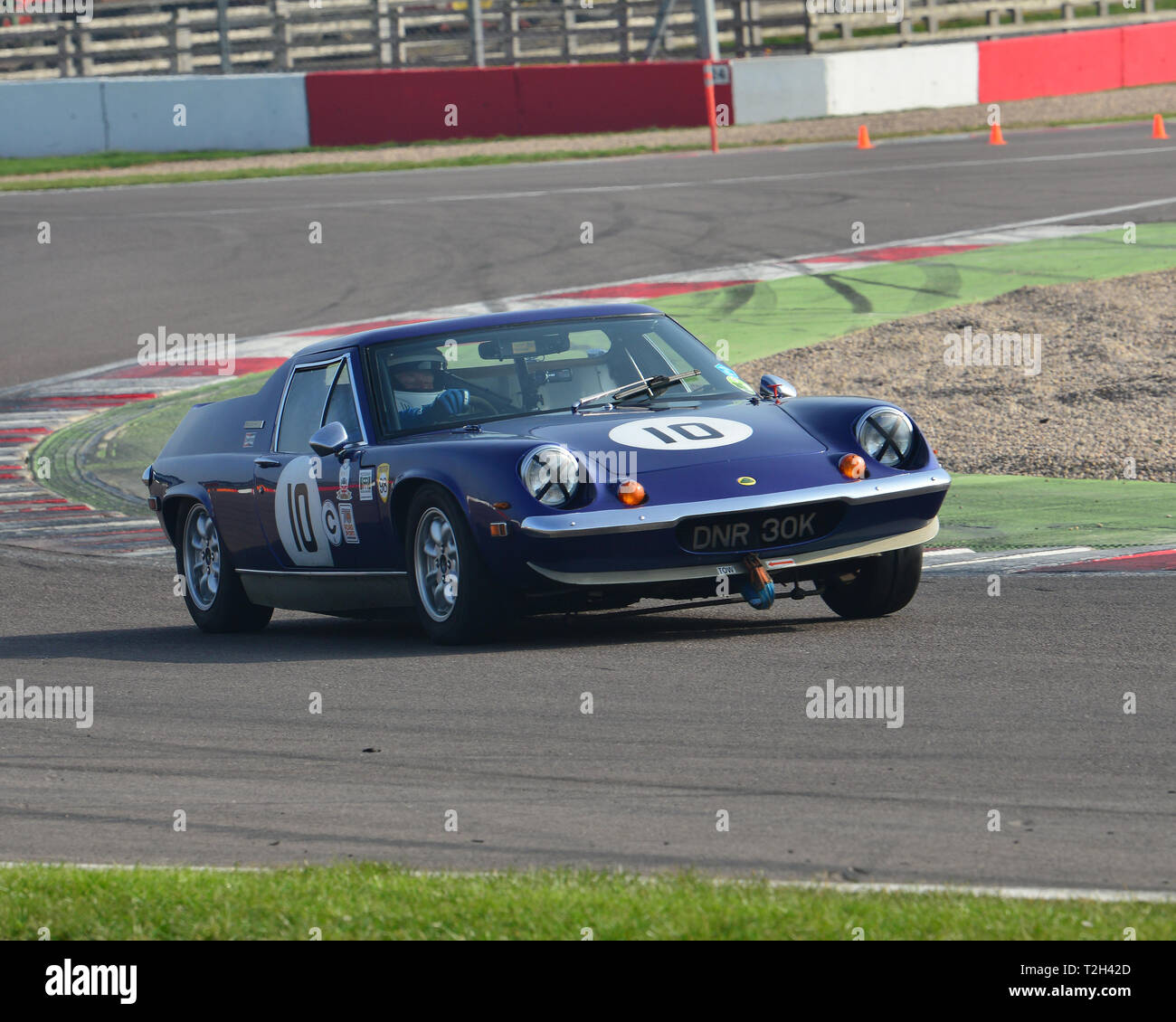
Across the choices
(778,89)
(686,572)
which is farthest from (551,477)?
(778,89)

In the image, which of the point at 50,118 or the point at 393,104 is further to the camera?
the point at 393,104

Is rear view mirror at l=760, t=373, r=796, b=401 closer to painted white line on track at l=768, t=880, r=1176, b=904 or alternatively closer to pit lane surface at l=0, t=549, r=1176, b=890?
pit lane surface at l=0, t=549, r=1176, b=890

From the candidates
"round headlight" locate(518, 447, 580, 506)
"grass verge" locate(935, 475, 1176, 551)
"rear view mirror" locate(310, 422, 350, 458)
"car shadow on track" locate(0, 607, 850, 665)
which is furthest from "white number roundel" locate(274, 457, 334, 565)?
"grass verge" locate(935, 475, 1176, 551)

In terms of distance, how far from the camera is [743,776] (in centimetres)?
546

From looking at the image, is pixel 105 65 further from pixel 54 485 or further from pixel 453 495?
pixel 453 495

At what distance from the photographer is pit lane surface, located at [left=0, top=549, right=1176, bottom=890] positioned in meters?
4.78

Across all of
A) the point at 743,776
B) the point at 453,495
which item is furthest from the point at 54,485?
the point at 743,776

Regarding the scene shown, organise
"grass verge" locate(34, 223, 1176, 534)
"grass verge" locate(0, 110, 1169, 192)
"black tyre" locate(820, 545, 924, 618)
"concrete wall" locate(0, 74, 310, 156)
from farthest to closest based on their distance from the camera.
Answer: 1. "concrete wall" locate(0, 74, 310, 156)
2. "grass verge" locate(0, 110, 1169, 192)
3. "grass verge" locate(34, 223, 1176, 534)
4. "black tyre" locate(820, 545, 924, 618)

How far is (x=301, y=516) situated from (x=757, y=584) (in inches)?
90.7

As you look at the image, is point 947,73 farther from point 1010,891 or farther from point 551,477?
point 1010,891

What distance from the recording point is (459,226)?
24125mm

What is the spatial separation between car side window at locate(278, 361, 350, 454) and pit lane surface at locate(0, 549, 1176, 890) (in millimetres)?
918

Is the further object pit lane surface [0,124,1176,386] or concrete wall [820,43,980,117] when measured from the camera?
concrete wall [820,43,980,117]

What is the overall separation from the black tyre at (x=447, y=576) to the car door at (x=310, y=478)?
18.0 inches
